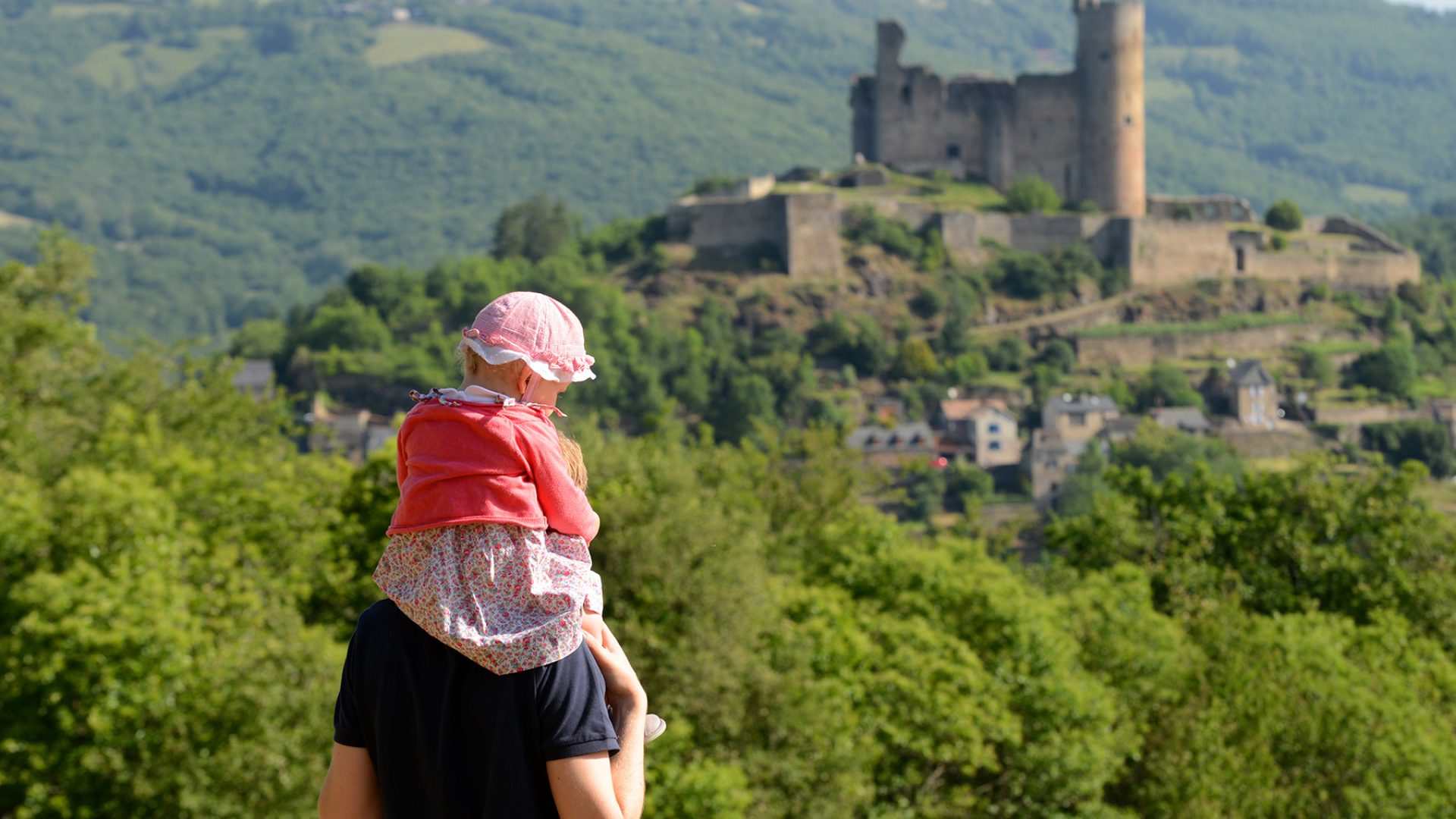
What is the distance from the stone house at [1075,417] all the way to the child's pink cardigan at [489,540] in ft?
218

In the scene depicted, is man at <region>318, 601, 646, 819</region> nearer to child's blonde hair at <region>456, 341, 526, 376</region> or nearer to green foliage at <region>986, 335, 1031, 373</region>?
child's blonde hair at <region>456, 341, 526, 376</region>

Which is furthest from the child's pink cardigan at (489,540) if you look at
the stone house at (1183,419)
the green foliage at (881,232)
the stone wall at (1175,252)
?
the stone wall at (1175,252)

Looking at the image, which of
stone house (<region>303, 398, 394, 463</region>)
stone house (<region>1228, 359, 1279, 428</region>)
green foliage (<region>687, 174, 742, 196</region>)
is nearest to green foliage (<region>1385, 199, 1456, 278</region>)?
stone house (<region>1228, 359, 1279, 428</region>)

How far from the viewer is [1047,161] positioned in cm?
7688

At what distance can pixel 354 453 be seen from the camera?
62.4m

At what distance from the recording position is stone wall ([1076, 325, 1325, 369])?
247ft

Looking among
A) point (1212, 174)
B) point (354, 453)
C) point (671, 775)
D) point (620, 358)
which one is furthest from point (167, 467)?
point (1212, 174)

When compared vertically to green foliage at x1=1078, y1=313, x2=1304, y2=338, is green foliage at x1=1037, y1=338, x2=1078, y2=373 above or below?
below

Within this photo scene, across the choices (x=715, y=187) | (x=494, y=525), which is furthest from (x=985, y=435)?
(x=494, y=525)

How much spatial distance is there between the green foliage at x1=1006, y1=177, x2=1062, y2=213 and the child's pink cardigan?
72.7 m

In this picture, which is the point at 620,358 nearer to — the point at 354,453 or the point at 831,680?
the point at 354,453

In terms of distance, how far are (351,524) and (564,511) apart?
63.5 ft

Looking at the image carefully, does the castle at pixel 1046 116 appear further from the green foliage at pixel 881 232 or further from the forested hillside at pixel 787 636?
the forested hillside at pixel 787 636

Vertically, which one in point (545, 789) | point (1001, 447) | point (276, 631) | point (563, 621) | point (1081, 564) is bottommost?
point (1001, 447)
